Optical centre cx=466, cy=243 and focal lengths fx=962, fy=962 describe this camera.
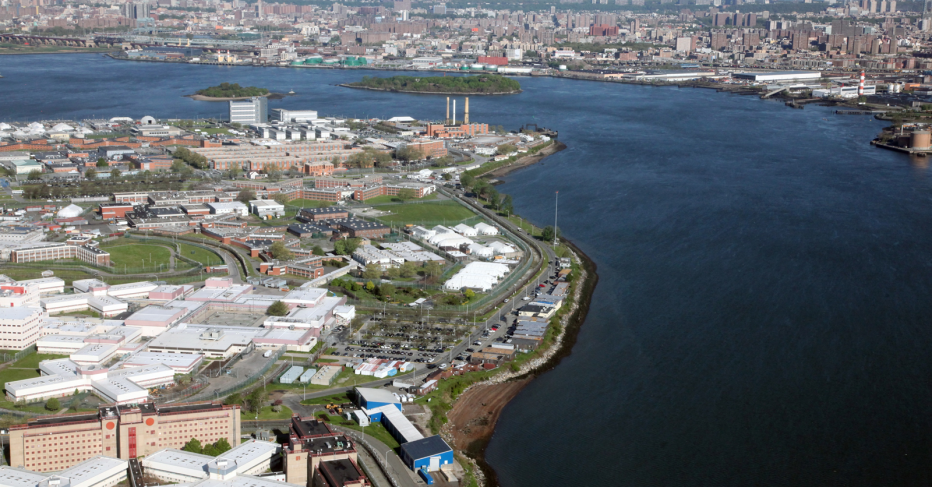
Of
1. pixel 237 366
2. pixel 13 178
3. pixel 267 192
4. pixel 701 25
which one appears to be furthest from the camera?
pixel 701 25

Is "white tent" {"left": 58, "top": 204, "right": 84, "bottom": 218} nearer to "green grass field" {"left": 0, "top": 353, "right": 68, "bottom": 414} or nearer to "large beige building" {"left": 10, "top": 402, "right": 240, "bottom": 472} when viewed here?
"green grass field" {"left": 0, "top": 353, "right": 68, "bottom": 414}

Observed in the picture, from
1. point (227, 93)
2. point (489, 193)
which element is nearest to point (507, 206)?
point (489, 193)

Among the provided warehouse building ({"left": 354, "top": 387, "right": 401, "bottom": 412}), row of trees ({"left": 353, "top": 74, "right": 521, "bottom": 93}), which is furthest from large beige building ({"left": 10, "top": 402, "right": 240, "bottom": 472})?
row of trees ({"left": 353, "top": 74, "right": 521, "bottom": 93})

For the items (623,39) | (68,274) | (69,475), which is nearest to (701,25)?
(623,39)

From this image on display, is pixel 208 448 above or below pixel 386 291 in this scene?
below

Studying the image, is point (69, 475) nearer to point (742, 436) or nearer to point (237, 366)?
point (237, 366)

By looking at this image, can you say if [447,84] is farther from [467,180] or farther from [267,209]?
[267,209]
